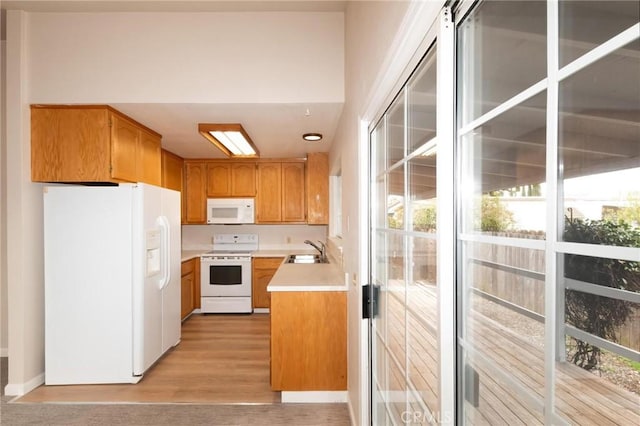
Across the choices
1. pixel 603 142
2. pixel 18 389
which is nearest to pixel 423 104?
pixel 603 142

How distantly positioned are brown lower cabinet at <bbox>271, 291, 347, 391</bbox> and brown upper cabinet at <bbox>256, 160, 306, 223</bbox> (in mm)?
2734

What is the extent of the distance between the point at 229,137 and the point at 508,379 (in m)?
3.36

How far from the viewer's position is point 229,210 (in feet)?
17.6

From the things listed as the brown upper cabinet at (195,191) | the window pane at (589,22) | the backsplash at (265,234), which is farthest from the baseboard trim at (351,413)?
the brown upper cabinet at (195,191)

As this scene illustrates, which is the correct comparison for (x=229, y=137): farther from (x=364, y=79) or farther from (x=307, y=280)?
(x=364, y=79)

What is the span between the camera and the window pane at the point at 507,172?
60 cm

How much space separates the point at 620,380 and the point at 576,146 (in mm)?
305

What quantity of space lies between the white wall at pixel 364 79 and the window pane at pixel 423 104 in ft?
0.16

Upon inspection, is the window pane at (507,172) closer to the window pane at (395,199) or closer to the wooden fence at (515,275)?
the wooden fence at (515,275)

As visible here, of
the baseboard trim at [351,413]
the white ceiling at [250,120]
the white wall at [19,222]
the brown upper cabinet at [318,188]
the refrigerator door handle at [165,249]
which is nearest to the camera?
the baseboard trim at [351,413]

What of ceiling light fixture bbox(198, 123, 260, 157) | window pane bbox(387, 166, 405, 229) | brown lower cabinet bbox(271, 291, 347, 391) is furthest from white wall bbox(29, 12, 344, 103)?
brown lower cabinet bbox(271, 291, 347, 391)

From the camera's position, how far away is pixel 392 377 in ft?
5.04

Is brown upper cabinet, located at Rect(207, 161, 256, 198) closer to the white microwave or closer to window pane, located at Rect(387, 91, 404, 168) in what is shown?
the white microwave

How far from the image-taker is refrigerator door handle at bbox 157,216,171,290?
11.3ft
